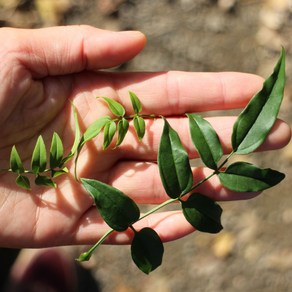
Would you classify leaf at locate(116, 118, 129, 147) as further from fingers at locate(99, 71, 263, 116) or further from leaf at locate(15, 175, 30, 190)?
leaf at locate(15, 175, 30, 190)

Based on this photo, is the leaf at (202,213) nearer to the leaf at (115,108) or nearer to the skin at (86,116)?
the skin at (86,116)

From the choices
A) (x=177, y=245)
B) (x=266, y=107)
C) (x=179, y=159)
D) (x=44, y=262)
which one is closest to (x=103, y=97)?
(x=179, y=159)

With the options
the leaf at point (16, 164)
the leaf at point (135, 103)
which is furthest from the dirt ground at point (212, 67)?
the leaf at point (16, 164)

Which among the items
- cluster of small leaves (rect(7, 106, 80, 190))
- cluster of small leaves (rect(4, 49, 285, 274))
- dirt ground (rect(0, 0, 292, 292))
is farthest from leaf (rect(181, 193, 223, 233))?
dirt ground (rect(0, 0, 292, 292))

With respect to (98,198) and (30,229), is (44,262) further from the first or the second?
(98,198)

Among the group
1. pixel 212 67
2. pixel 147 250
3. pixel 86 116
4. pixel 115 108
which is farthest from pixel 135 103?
pixel 212 67
